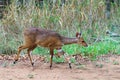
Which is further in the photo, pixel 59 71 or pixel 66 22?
pixel 66 22

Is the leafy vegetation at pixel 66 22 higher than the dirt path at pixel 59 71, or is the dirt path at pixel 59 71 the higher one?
the leafy vegetation at pixel 66 22

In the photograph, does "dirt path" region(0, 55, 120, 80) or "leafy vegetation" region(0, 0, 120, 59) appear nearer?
"dirt path" region(0, 55, 120, 80)

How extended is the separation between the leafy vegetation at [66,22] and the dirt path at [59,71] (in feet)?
4.68

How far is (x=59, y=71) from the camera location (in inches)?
345

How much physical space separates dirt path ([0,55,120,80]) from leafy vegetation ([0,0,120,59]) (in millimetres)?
1428

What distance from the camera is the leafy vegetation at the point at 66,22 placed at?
1148 cm

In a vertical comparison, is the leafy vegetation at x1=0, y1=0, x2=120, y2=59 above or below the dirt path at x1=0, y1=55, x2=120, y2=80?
above

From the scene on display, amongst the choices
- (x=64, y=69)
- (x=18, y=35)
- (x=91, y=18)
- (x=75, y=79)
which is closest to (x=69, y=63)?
(x=64, y=69)

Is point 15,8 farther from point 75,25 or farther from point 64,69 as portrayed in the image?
point 64,69

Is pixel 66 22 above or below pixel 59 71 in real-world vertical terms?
above

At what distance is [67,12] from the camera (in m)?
12.8

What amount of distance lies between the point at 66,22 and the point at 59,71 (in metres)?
4.09

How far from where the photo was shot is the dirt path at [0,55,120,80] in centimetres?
823

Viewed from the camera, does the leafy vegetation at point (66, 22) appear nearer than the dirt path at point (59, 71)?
No
